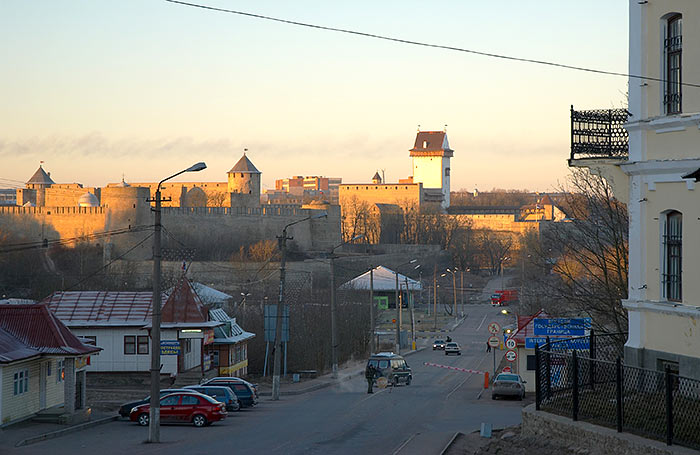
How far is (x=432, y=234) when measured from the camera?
136m

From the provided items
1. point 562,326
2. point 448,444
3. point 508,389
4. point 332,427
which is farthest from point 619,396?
point 508,389

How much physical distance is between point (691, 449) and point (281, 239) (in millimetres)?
22892

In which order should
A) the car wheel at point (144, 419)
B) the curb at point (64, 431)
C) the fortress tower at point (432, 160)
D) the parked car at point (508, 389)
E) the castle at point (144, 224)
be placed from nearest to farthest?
the curb at point (64, 431) → the car wheel at point (144, 419) → the parked car at point (508, 389) → the castle at point (144, 224) → the fortress tower at point (432, 160)

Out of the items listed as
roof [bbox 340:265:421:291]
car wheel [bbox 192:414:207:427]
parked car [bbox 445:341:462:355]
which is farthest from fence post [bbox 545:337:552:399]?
roof [bbox 340:265:421:291]

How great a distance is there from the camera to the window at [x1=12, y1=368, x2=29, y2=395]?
2247 cm

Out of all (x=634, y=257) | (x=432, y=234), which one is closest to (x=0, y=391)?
(x=634, y=257)

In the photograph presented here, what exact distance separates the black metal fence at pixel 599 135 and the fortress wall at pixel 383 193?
155 metres

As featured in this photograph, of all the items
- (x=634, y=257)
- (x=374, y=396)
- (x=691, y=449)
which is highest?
(x=634, y=257)

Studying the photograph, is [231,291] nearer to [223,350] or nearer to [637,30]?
[223,350]

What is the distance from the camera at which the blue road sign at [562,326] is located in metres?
22.0

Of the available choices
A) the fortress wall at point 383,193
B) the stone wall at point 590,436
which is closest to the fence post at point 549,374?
the stone wall at point 590,436

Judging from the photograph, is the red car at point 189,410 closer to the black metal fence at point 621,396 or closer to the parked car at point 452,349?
the black metal fence at point 621,396

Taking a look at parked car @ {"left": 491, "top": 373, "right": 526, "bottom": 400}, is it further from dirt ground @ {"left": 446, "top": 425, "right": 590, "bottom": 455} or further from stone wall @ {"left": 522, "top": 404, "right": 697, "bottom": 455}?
stone wall @ {"left": 522, "top": 404, "right": 697, "bottom": 455}

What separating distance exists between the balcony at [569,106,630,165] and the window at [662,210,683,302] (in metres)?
1.82
